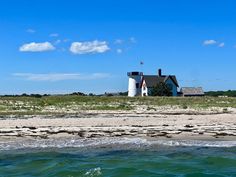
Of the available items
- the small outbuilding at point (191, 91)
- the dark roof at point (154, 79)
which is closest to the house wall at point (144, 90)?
the dark roof at point (154, 79)

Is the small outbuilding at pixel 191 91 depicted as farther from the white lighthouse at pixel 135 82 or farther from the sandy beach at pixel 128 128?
the sandy beach at pixel 128 128

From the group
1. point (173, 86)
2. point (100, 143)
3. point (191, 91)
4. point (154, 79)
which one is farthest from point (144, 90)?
point (100, 143)

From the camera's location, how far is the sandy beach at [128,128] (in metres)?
27.4

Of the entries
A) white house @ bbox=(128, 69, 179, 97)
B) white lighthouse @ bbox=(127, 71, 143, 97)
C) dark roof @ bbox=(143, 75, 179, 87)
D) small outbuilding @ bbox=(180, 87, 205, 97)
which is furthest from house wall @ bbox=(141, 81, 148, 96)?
small outbuilding @ bbox=(180, 87, 205, 97)

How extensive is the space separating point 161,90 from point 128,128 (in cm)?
4825

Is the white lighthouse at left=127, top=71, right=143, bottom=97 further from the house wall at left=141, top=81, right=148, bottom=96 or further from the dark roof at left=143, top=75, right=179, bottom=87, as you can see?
the dark roof at left=143, top=75, right=179, bottom=87

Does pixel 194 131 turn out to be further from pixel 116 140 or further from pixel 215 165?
pixel 215 165

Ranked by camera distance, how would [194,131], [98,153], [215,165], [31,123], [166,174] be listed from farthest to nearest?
[31,123] → [194,131] → [98,153] → [215,165] → [166,174]

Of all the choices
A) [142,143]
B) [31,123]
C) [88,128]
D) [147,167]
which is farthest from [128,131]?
[147,167]

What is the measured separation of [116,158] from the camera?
20812 millimetres

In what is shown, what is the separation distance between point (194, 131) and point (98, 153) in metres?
8.09

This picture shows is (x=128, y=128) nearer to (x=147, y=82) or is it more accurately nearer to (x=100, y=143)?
(x=100, y=143)

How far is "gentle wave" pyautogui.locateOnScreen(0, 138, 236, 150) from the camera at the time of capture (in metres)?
23.9

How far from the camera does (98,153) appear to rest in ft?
72.5
